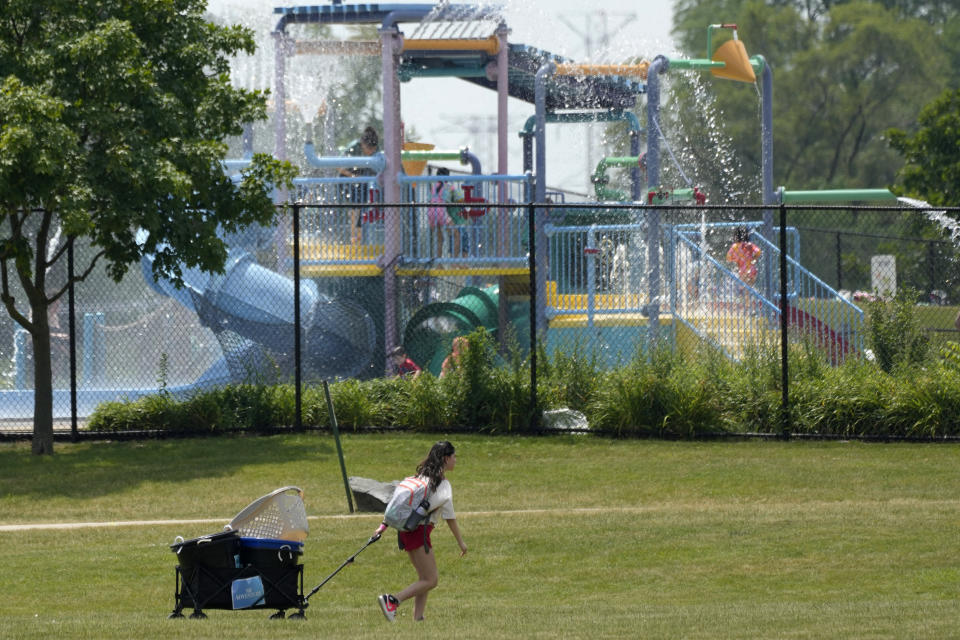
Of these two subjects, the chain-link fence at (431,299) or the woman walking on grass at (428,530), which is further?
the chain-link fence at (431,299)

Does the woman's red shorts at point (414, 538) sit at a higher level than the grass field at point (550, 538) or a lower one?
higher

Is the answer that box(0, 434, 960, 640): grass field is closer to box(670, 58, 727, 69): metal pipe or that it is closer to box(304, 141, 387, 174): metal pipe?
box(304, 141, 387, 174): metal pipe

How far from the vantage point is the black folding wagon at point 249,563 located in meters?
8.45

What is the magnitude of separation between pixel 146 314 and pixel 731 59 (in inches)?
405

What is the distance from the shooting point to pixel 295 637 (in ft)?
25.2

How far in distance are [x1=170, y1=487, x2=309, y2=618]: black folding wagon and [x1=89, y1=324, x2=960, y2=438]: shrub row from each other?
8.13m

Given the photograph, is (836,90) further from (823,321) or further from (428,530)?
(428,530)

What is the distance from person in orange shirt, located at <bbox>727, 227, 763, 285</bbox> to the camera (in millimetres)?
20234

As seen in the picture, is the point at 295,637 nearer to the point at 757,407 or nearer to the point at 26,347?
the point at 757,407

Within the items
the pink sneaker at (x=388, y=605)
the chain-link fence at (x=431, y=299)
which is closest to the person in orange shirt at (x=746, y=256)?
the chain-link fence at (x=431, y=299)

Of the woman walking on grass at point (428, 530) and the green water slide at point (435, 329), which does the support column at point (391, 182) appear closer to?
the green water slide at point (435, 329)

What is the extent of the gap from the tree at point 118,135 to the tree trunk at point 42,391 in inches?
0.4

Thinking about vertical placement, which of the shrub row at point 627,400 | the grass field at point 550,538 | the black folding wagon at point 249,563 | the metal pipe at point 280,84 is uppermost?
the metal pipe at point 280,84

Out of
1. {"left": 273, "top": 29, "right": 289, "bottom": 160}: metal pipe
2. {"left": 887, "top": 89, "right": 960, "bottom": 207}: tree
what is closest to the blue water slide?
{"left": 273, "top": 29, "right": 289, "bottom": 160}: metal pipe
